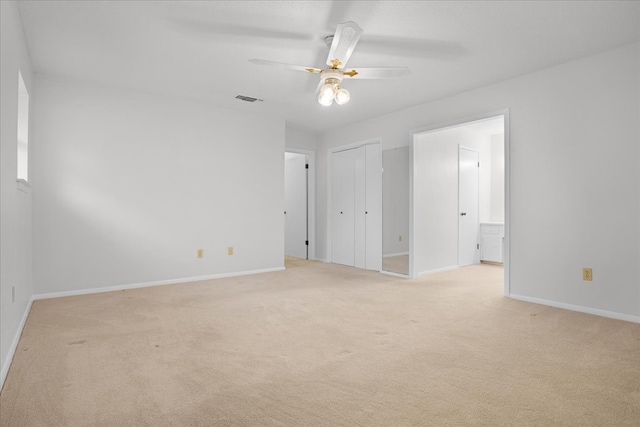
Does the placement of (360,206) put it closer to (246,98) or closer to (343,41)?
(246,98)

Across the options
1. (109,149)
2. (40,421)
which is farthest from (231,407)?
(109,149)

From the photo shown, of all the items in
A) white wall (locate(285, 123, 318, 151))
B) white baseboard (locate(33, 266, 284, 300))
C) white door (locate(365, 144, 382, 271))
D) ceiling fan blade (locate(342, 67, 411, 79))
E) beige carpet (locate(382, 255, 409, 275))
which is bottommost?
white baseboard (locate(33, 266, 284, 300))

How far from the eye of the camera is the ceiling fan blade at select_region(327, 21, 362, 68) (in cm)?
219

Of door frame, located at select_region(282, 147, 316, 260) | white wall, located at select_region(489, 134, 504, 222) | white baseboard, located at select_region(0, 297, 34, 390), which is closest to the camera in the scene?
white baseboard, located at select_region(0, 297, 34, 390)

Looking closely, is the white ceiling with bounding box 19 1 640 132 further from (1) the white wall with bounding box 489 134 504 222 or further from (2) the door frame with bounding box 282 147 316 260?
(1) the white wall with bounding box 489 134 504 222

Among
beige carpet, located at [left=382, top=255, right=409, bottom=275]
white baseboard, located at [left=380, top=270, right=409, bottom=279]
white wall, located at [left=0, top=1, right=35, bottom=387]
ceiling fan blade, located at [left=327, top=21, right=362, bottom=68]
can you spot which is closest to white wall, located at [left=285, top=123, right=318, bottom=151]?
beige carpet, located at [left=382, top=255, right=409, bottom=275]

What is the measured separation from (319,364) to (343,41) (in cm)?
210

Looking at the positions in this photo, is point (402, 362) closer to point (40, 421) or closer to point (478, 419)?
point (478, 419)

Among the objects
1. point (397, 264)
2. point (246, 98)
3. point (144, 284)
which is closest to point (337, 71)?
point (246, 98)

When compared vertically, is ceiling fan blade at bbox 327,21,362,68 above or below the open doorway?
above

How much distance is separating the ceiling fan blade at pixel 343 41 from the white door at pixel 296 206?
4084 millimetres

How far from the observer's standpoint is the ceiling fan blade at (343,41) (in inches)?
86.0

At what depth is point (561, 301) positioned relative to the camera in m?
3.40

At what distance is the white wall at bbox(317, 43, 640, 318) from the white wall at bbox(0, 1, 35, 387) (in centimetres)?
424
